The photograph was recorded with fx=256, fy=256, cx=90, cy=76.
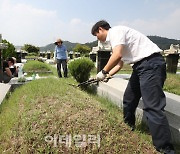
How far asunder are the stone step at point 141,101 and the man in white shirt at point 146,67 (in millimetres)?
568

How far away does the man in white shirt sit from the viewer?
8.95 feet

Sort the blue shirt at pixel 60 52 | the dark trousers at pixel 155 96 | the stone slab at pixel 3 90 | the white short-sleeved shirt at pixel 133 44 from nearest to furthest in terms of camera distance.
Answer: the dark trousers at pixel 155 96
the white short-sleeved shirt at pixel 133 44
the stone slab at pixel 3 90
the blue shirt at pixel 60 52

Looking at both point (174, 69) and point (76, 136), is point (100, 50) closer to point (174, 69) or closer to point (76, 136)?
point (174, 69)

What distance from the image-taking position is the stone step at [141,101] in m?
3.26

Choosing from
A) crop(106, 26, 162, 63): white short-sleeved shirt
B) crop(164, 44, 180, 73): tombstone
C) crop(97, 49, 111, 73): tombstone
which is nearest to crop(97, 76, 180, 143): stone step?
crop(106, 26, 162, 63): white short-sleeved shirt

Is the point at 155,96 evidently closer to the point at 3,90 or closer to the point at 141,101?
the point at 141,101

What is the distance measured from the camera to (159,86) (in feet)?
9.09

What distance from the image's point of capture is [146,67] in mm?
2902

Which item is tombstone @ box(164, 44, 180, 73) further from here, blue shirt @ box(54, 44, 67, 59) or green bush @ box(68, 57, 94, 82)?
green bush @ box(68, 57, 94, 82)

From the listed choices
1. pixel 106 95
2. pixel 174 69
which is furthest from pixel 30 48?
pixel 106 95

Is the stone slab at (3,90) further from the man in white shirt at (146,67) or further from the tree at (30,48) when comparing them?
the tree at (30,48)

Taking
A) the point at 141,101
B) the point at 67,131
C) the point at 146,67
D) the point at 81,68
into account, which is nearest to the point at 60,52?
the point at 81,68

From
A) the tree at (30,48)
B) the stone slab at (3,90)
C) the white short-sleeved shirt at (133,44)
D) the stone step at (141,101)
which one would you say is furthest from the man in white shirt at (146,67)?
the tree at (30,48)

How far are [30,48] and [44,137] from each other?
57227mm
